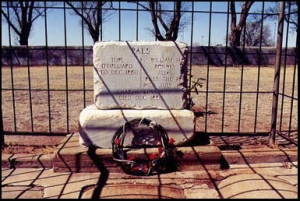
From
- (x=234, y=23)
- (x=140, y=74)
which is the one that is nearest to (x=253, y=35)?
(x=234, y=23)

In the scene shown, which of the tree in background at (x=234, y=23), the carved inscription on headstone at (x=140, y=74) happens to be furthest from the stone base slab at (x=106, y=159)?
the tree in background at (x=234, y=23)

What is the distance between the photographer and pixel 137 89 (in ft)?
13.9

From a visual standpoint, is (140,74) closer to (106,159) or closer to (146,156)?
(146,156)

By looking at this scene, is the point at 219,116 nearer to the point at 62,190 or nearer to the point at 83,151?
the point at 83,151

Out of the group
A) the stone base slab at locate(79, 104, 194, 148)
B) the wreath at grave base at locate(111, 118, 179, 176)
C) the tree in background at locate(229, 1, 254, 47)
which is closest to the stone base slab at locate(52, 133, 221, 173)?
the wreath at grave base at locate(111, 118, 179, 176)

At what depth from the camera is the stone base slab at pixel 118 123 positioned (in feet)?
13.6

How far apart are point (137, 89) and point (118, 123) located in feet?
1.64

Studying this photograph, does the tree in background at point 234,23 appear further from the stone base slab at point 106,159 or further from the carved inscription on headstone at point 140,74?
the stone base slab at point 106,159

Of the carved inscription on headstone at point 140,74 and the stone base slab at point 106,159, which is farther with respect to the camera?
the carved inscription on headstone at point 140,74

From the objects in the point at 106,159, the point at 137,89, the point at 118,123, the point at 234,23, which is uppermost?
the point at 234,23

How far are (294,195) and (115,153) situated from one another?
2.00 metres

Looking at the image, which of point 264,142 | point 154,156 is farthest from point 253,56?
point 154,156

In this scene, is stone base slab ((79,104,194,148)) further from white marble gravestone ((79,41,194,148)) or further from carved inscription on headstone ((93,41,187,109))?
carved inscription on headstone ((93,41,187,109))

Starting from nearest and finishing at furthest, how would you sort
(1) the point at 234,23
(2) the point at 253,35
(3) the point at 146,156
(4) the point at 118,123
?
(3) the point at 146,156, (4) the point at 118,123, (1) the point at 234,23, (2) the point at 253,35
